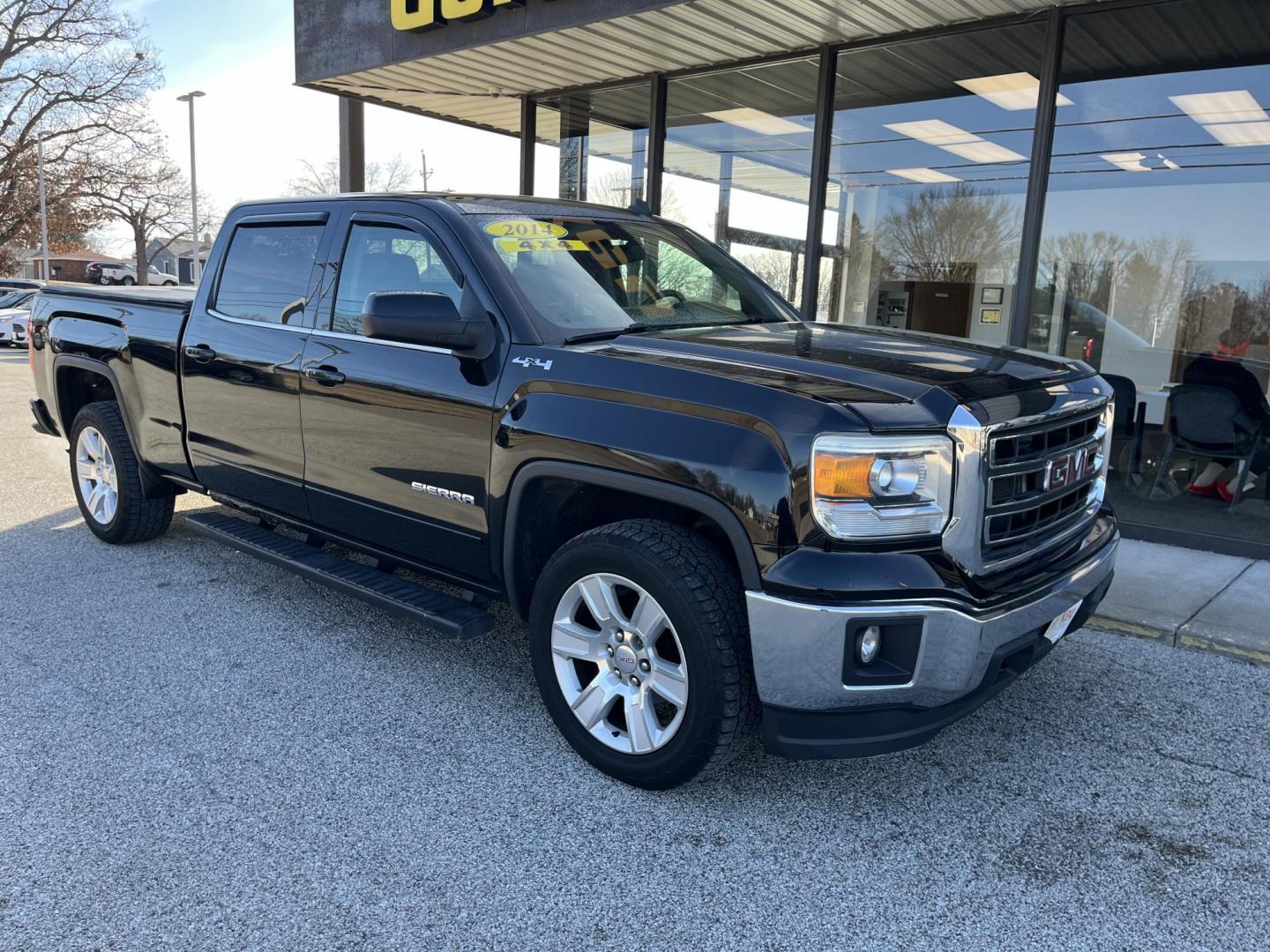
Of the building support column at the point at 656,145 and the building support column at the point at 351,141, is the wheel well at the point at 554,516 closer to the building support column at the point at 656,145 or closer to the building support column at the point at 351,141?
the building support column at the point at 656,145

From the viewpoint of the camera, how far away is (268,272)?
4.48 metres

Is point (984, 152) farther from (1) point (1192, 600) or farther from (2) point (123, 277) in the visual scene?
(2) point (123, 277)

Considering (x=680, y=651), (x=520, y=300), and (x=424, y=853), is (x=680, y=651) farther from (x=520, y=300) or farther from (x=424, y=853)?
(x=520, y=300)

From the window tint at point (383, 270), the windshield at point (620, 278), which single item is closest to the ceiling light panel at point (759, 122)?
the windshield at point (620, 278)

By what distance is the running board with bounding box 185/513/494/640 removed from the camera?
139 inches

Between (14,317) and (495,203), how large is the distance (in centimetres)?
2293

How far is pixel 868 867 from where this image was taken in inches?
106

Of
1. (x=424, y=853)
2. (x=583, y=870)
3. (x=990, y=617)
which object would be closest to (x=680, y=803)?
(x=583, y=870)

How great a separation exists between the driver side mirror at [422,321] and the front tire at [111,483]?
290 cm

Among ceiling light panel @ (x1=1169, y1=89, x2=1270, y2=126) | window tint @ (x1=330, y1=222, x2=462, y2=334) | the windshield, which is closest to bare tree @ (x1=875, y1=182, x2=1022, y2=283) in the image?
ceiling light panel @ (x1=1169, y1=89, x2=1270, y2=126)

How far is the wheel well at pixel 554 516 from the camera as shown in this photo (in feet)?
10.7

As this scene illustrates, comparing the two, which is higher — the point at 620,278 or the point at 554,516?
the point at 620,278

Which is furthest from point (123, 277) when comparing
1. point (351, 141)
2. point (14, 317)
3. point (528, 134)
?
point (528, 134)

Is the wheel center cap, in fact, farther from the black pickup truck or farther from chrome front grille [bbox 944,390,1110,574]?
chrome front grille [bbox 944,390,1110,574]
